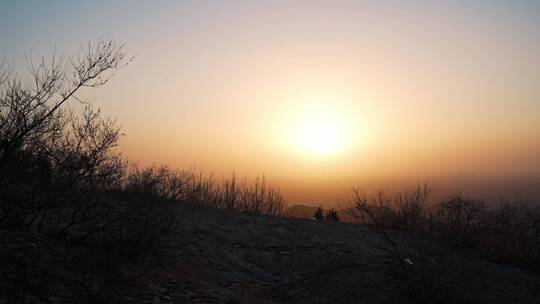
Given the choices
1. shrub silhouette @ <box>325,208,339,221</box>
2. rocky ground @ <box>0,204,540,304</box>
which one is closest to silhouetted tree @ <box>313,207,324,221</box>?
shrub silhouette @ <box>325,208,339,221</box>

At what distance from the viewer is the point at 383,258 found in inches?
378

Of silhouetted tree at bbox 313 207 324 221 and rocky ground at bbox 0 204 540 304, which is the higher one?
silhouetted tree at bbox 313 207 324 221

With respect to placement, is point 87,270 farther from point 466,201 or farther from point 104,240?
point 466,201

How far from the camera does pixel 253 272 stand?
336 inches

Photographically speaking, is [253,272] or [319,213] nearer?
[253,272]

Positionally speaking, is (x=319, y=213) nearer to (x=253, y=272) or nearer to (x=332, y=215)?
(x=332, y=215)

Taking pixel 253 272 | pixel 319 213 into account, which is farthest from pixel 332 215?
pixel 253 272

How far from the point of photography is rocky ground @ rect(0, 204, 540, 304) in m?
4.89

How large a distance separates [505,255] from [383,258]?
7.64 metres

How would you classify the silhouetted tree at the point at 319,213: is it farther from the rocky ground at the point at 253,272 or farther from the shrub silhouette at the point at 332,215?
the rocky ground at the point at 253,272

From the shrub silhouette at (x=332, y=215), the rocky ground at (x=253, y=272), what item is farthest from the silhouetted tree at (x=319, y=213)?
the rocky ground at (x=253, y=272)

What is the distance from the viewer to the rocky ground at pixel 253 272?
4.89 meters

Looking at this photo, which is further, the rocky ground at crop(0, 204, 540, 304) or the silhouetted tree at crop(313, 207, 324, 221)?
the silhouetted tree at crop(313, 207, 324, 221)

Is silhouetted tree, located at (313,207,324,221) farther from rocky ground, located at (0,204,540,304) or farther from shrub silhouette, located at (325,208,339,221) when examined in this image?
rocky ground, located at (0,204,540,304)
